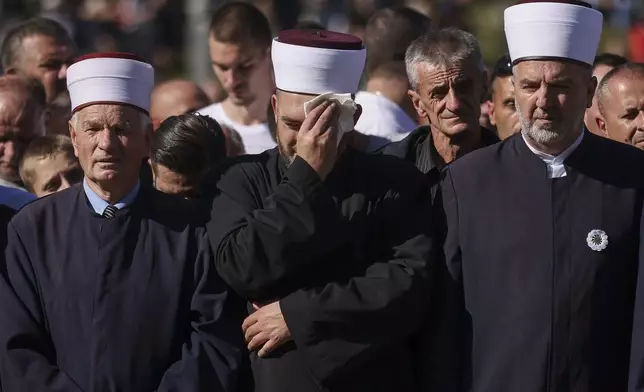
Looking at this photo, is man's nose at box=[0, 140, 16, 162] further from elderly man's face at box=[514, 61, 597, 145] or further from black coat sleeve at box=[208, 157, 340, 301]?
elderly man's face at box=[514, 61, 597, 145]

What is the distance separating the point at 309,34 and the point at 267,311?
1082 millimetres

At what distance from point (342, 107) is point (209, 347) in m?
0.99

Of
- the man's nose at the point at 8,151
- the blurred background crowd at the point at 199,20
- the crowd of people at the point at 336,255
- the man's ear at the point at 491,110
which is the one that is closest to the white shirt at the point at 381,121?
the man's ear at the point at 491,110

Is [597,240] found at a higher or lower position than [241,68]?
higher

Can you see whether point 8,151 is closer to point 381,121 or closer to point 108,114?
Result: point 108,114

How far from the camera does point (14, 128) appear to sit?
7145 millimetres

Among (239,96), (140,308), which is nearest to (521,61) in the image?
(140,308)

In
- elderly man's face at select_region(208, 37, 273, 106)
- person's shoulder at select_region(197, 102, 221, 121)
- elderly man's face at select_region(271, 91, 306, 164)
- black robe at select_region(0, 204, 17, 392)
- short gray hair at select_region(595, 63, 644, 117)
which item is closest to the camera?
elderly man's face at select_region(271, 91, 306, 164)

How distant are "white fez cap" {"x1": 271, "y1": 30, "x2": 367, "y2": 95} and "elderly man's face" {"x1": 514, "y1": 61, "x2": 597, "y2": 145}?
636 millimetres

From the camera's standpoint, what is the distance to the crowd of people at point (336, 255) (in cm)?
515

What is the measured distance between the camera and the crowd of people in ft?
16.9

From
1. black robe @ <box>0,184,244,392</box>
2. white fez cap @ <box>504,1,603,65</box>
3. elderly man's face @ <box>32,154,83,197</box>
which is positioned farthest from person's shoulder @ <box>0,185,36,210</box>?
white fez cap @ <box>504,1,603,65</box>

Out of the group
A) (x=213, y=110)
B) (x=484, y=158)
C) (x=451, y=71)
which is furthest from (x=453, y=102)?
(x=213, y=110)

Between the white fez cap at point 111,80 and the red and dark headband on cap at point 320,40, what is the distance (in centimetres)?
57
